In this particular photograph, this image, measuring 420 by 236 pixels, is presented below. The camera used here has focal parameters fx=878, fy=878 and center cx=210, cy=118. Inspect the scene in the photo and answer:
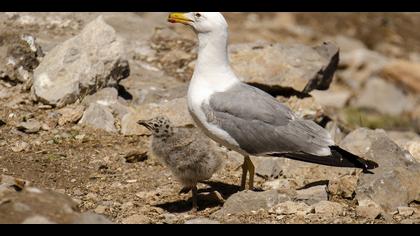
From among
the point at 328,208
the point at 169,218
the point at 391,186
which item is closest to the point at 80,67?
the point at 169,218

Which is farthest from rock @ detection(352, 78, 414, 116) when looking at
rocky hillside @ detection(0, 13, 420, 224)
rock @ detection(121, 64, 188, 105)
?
rock @ detection(121, 64, 188, 105)

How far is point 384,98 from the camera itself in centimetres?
1853

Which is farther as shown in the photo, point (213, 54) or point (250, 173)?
point (213, 54)

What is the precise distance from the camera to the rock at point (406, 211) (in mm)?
7859

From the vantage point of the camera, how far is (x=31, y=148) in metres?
9.44

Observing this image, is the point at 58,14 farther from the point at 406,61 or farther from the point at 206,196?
the point at 406,61

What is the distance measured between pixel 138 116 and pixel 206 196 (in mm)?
2032

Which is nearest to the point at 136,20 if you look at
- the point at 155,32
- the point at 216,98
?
the point at 155,32

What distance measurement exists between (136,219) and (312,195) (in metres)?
1.72

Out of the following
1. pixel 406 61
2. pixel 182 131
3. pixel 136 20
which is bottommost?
pixel 406 61

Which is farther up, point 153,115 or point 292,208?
point 292,208

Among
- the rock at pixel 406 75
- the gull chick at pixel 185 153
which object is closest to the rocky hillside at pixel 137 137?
the gull chick at pixel 185 153

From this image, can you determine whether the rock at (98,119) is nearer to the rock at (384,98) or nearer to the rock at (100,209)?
the rock at (100,209)

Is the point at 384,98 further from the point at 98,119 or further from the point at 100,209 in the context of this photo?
the point at 100,209
